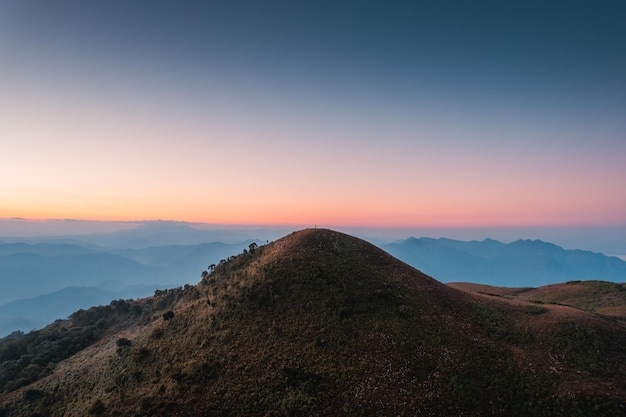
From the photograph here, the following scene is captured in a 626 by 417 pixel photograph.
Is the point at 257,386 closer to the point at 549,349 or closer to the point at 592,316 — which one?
the point at 549,349

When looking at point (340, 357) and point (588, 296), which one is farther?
point (588, 296)

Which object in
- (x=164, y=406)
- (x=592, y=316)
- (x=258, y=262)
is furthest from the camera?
(x=258, y=262)

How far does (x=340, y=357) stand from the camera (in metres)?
40.1

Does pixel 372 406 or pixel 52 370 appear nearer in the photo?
pixel 372 406

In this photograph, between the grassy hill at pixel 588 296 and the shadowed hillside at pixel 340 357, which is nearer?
the shadowed hillside at pixel 340 357

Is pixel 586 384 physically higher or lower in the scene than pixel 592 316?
lower

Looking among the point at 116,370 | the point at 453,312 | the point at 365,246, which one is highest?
the point at 365,246

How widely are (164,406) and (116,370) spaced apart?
63.1ft

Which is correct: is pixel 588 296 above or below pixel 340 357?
above

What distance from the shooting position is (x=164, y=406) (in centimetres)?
3622

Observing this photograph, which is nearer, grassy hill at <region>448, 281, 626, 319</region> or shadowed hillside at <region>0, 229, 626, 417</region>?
shadowed hillside at <region>0, 229, 626, 417</region>

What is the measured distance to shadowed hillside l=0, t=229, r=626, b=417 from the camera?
3459cm

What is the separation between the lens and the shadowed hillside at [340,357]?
113 feet

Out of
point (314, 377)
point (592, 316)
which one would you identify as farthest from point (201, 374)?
point (592, 316)
